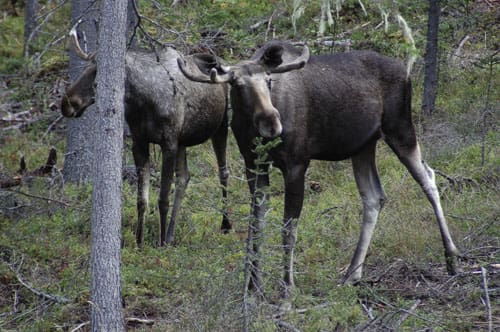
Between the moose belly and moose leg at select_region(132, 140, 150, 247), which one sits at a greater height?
the moose belly

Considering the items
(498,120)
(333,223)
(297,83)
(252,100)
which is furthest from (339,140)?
(498,120)

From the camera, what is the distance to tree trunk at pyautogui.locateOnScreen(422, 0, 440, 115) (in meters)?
13.1

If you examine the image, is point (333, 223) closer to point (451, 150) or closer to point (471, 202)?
point (471, 202)

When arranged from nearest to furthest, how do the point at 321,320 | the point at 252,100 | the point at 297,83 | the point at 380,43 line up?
the point at 321,320
the point at 252,100
the point at 297,83
the point at 380,43

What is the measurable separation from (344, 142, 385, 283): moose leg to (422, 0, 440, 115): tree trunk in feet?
16.0

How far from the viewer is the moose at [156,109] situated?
958 cm

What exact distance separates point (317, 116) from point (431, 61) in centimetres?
579

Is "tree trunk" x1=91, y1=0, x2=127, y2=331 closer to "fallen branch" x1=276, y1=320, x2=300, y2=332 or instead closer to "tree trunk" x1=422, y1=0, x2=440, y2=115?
"fallen branch" x1=276, y1=320, x2=300, y2=332

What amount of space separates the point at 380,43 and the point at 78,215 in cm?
716

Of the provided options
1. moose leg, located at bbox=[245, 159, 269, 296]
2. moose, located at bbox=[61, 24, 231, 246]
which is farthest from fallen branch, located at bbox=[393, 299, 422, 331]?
moose, located at bbox=[61, 24, 231, 246]

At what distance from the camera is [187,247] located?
31.1ft

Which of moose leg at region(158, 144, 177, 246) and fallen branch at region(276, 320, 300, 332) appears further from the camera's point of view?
moose leg at region(158, 144, 177, 246)

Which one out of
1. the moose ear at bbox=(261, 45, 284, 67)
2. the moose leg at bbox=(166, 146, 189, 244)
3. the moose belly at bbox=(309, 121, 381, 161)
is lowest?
the moose leg at bbox=(166, 146, 189, 244)

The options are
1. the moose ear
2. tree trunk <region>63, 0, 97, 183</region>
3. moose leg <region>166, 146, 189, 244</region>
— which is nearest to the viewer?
the moose ear
